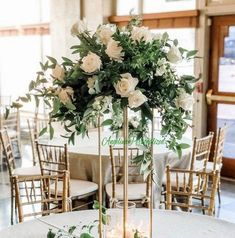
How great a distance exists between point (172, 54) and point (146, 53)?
0.12m

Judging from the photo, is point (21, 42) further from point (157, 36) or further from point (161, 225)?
point (157, 36)

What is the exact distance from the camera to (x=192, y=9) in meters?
6.25

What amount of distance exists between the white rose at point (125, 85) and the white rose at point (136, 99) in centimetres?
2

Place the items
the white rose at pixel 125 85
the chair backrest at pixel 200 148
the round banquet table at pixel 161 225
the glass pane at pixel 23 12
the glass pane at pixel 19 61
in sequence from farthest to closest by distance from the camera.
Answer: the glass pane at pixel 19 61 → the glass pane at pixel 23 12 → the chair backrest at pixel 200 148 → the round banquet table at pixel 161 225 → the white rose at pixel 125 85

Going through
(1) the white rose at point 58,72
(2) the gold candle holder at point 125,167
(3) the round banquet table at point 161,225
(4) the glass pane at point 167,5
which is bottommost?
(3) the round banquet table at point 161,225

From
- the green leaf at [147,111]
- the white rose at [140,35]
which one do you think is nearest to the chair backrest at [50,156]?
the green leaf at [147,111]

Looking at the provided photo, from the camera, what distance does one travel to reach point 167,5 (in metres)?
6.66

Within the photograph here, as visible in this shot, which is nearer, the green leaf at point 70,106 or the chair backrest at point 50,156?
the green leaf at point 70,106

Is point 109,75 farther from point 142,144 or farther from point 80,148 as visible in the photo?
point 80,148

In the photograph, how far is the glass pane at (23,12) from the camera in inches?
344

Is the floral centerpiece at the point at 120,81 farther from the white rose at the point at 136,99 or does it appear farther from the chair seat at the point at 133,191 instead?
the chair seat at the point at 133,191

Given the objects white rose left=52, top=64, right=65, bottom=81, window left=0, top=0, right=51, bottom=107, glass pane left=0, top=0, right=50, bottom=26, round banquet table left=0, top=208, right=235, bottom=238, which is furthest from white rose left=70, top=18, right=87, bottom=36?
glass pane left=0, top=0, right=50, bottom=26

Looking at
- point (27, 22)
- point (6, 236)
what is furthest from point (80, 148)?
point (27, 22)

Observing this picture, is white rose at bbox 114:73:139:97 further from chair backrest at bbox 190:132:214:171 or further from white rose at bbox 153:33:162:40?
chair backrest at bbox 190:132:214:171
